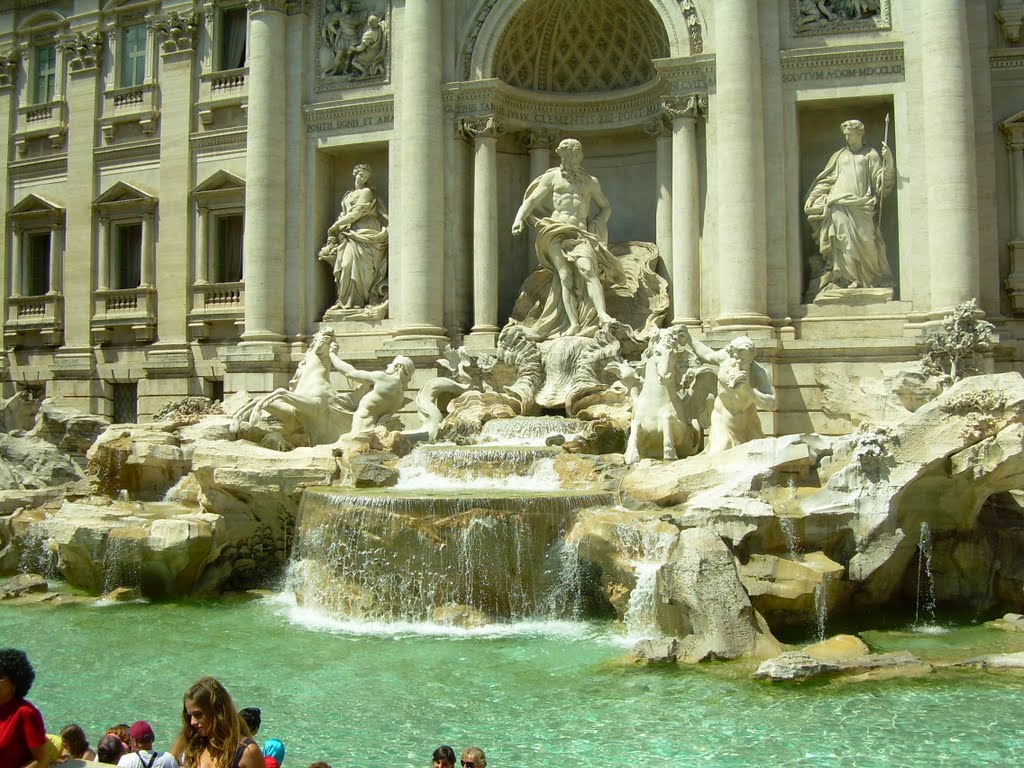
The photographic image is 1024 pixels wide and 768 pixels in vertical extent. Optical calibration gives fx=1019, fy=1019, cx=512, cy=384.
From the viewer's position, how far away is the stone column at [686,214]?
54.2 ft

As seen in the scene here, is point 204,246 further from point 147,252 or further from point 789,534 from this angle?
point 789,534

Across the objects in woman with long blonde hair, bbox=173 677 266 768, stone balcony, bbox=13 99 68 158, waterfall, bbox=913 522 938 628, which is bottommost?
waterfall, bbox=913 522 938 628

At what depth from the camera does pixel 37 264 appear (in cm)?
2323

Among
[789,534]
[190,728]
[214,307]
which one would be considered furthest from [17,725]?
[214,307]

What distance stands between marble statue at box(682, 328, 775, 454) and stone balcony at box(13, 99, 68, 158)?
1647cm

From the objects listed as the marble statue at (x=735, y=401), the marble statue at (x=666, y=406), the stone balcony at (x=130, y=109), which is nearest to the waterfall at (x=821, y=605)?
the marble statue at (x=735, y=401)

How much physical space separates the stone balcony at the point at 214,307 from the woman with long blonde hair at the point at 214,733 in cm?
1622

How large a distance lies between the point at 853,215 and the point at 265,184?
1032 cm

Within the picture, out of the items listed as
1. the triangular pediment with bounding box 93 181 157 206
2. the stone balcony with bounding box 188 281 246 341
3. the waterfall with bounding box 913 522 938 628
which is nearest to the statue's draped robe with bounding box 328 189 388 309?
the stone balcony with bounding box 188 281 246 341

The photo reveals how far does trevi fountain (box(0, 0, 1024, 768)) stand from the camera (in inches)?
314

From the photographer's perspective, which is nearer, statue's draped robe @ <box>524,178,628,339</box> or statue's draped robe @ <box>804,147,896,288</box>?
statue's draped robe @ <box>804,147,896,288</box>

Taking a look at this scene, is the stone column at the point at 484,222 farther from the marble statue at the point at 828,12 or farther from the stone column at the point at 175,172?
the stone column at the point at 175,172

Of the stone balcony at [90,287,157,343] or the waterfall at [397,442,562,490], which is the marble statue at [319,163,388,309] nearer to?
the stone balcony at [90,287,157,343]

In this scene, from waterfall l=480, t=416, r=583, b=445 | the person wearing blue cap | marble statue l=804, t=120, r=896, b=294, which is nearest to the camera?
the person wearing blue cap
